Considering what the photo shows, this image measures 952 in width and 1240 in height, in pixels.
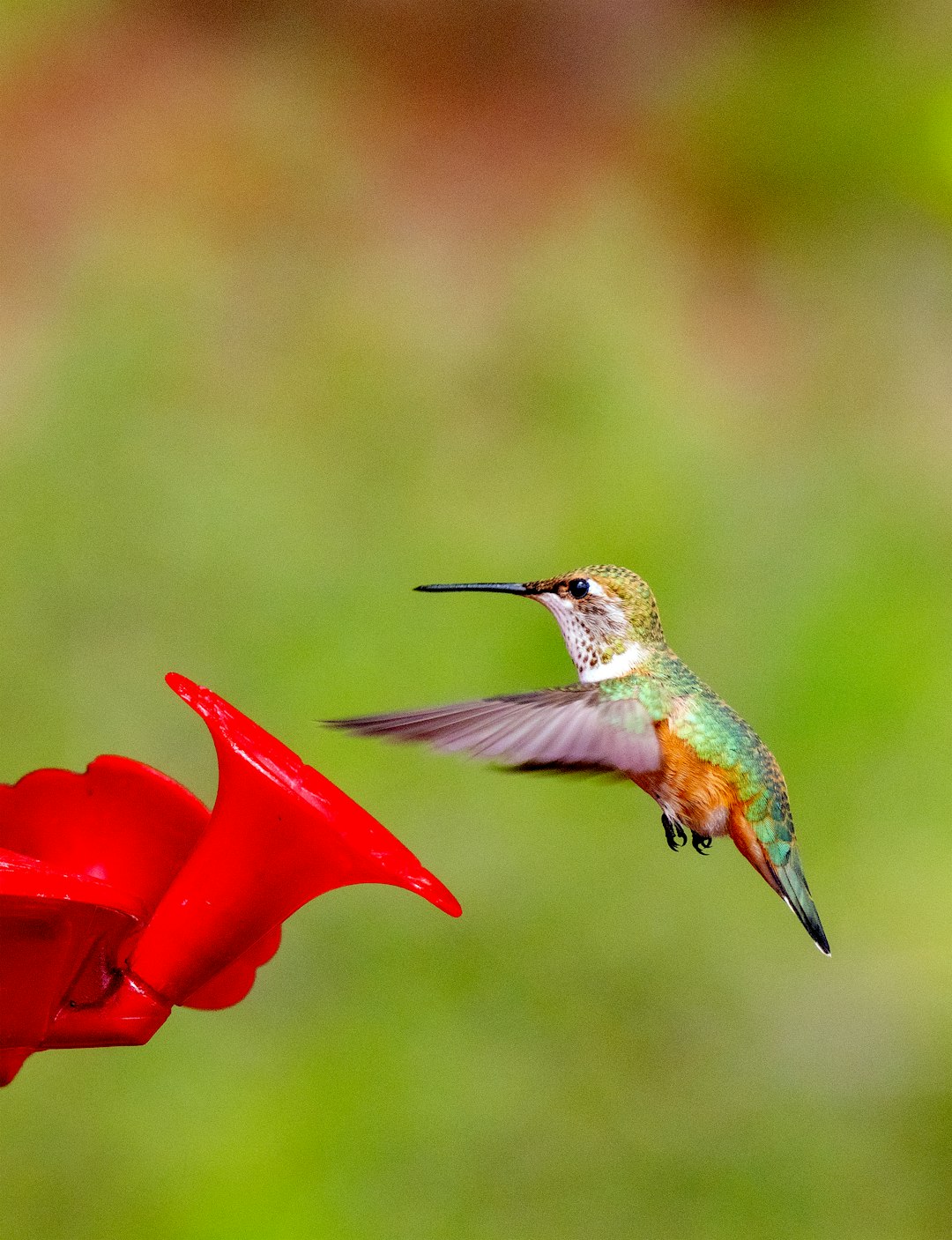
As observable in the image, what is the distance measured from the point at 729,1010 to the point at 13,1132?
4.57 ft

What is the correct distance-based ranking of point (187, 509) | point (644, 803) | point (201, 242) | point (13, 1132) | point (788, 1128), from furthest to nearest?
point (201, 242) < point (187, 509) < point (644, 803) < point (788, 1128) < point (13, 1132)

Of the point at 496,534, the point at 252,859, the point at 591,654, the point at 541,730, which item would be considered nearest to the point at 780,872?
the point at 591,654

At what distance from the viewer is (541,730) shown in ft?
3.87

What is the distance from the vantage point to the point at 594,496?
132 inches

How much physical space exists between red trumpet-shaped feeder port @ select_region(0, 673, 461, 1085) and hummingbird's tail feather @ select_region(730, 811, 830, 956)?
18.3 inches

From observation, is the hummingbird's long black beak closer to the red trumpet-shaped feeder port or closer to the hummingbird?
the hummingbird

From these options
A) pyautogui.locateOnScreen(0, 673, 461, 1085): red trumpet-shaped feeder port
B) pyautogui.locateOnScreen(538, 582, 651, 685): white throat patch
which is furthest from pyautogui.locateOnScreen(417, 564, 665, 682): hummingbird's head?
pyautogui.locateOnScreen(0, 673, 461, 1085): red trumpet-shaped feeder port

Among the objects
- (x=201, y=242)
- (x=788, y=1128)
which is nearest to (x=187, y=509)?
(x=201, y=242)

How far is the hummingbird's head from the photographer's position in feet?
4.48

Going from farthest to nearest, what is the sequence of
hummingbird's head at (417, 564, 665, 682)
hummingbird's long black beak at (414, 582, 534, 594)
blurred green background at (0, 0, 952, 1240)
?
blurred green background at (0, 0, 952, 1240) → hummingbird's head at (417, 564, 665, 682) → hummingbird's long black beak at (414, 582, 534, 594)

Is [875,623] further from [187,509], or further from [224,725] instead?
[224,725]

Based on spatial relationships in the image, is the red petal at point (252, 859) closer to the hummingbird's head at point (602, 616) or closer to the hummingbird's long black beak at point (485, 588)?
the hummingbird's long black beak at point (485, 588)

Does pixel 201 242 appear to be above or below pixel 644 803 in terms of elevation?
above

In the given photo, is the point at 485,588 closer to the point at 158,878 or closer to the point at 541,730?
the point at 541,730
